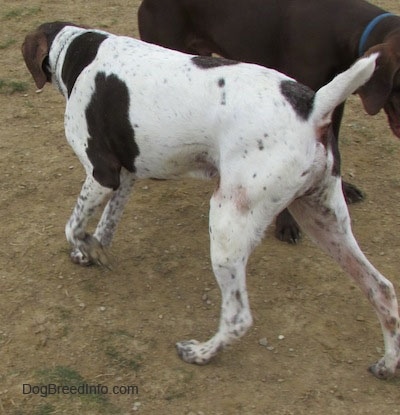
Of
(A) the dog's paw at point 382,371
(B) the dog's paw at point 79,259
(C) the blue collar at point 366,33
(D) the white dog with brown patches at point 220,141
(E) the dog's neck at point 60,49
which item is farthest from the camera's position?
(B) the dog's paw at point 79,259

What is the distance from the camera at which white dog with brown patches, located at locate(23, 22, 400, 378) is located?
3039 mm

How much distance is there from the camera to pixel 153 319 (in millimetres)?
3867

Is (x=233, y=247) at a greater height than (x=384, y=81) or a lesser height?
lesser

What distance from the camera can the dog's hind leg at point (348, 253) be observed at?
10.9ft

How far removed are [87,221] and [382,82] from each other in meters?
1.69

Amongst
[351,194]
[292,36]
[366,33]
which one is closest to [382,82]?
[366,33]

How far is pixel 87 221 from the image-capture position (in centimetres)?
387

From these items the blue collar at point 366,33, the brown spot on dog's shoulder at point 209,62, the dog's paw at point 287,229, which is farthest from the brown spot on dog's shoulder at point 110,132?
the blue collar at point 366,33

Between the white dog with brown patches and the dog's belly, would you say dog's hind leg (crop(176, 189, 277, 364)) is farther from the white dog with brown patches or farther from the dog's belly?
the dog's belly

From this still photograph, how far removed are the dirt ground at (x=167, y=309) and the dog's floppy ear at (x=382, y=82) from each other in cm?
102

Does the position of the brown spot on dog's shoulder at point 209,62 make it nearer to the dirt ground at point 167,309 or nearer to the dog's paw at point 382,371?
the dirt ground at point 167,309

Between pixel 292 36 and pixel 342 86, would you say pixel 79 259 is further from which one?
pixel 342 86

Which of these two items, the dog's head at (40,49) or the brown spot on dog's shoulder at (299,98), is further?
the dog's head at (40,49)

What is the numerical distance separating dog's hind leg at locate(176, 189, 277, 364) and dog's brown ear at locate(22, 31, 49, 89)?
1.38 m
